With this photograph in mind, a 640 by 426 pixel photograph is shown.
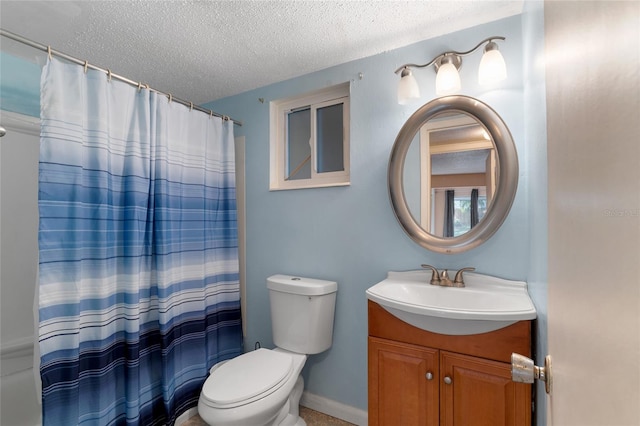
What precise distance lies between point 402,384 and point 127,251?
60.3 inches

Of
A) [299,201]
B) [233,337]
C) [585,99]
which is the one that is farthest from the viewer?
[233,337]

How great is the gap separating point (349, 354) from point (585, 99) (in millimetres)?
1775

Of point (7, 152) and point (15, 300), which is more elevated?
point (7, 152)

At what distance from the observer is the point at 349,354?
1.79 m

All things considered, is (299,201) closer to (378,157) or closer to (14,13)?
(378,157)

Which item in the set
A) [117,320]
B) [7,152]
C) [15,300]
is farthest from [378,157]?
[15,300]

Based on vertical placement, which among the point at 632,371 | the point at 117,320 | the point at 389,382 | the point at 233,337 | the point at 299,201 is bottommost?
the point at 233,337

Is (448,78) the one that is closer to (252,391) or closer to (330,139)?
(330,139)

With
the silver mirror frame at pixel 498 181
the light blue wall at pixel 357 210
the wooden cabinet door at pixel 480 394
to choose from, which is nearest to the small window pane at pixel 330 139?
the light blue wall at pixel 357 210

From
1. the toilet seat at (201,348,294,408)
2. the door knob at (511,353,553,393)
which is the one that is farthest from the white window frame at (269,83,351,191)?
the door knob at (511,353,553,393)

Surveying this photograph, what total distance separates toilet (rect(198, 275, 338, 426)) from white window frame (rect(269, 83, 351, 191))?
680 mm

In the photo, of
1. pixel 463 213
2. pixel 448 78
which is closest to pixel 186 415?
pixel 463 213

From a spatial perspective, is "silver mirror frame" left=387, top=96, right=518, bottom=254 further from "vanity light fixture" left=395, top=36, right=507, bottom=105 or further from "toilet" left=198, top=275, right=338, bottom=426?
"toilet" left=198, top=275, right=338, bottom=426

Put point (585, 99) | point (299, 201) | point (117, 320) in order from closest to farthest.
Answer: point (585, 99), point (117, 320), point (299, 201)
